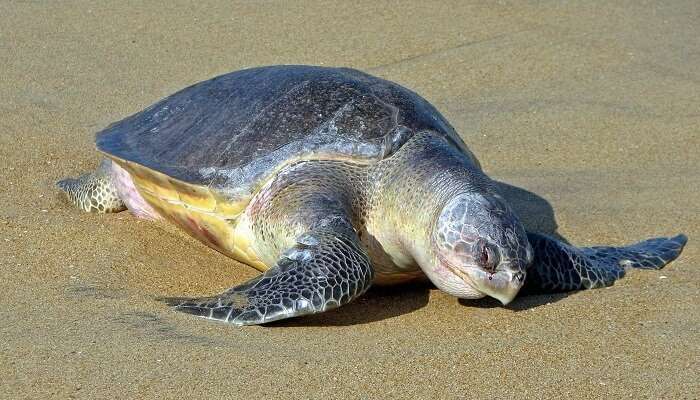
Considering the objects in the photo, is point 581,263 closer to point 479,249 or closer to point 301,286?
point 479,249

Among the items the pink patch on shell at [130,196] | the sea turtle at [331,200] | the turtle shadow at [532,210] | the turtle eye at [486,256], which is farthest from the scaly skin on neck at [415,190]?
the pink patch on shell at [130,196]

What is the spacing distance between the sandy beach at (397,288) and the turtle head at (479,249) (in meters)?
0.17

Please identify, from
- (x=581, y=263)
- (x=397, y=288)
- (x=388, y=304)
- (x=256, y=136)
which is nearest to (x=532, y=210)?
(x=581, y=263)

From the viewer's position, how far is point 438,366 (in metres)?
3.54

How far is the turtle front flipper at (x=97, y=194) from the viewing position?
5508 millimetres

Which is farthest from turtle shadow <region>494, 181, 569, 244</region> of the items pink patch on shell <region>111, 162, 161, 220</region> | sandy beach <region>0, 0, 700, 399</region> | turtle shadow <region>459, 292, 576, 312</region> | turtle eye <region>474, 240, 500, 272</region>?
pink patch on shell <region>111, 162, 161, 220</region>

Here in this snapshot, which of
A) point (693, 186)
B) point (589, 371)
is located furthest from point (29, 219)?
point (693, 186)

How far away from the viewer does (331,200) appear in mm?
4395

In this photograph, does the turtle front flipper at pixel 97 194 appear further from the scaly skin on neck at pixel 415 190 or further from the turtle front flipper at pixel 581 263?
the turtle front flipper at pixel 581 263

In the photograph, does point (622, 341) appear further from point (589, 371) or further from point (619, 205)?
point (619, 205)

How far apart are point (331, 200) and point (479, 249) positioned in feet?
2.56

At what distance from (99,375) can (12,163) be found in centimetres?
312

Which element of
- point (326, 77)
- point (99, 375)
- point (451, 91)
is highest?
point (326, 77)

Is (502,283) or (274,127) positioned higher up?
(274,127)
